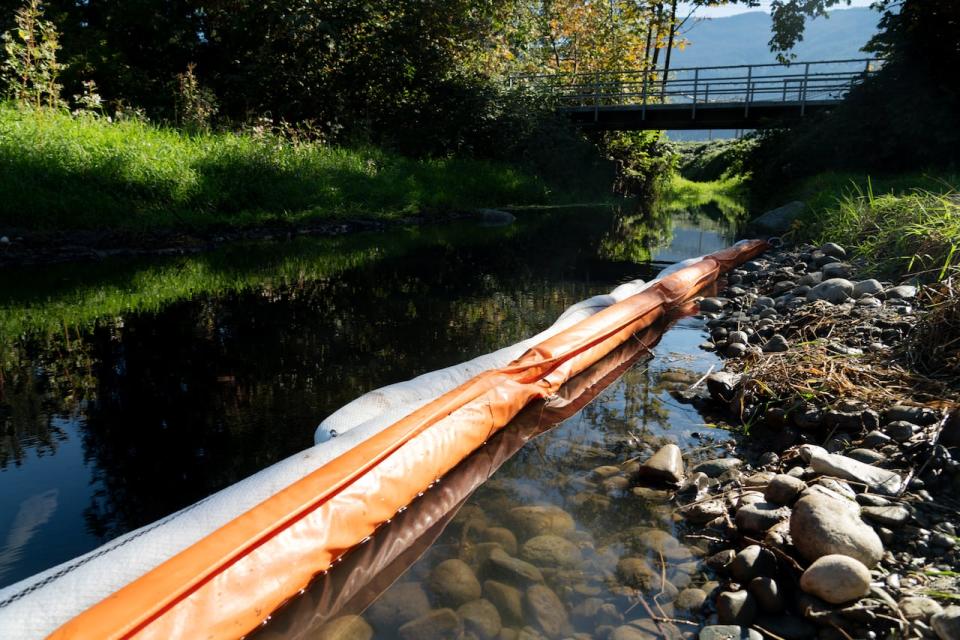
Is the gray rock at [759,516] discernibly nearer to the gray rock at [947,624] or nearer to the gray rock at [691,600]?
the gray rock at [691,600]

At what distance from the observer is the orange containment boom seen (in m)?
1.61

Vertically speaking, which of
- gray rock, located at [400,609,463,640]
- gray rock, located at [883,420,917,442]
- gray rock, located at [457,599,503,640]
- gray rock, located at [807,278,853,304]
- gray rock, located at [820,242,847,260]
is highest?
gray rock, located at [820,242,847,260]

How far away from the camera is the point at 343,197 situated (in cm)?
1224

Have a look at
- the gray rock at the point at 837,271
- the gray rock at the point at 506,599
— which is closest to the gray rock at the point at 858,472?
the gray rock at the point at 506,599

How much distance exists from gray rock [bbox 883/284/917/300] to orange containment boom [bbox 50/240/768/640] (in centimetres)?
275

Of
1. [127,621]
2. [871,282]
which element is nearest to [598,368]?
[871,282]

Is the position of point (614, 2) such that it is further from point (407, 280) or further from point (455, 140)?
point (407, 280)

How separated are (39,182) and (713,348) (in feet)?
27.0

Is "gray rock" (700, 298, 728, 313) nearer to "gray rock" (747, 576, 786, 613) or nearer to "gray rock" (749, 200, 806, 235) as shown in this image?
"gray rock" (747, 576, 786, 613)

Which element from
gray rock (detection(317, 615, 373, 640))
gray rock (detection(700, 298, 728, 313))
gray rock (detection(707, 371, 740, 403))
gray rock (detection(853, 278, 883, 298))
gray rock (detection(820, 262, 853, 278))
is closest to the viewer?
gray rock (detection(317, 615, 373, 640))

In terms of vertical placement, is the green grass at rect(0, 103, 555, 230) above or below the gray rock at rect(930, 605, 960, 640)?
above

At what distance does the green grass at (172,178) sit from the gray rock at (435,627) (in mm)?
8147

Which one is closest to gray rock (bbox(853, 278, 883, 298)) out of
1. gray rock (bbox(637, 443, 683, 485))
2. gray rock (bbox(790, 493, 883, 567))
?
gray rock (bbox(637, 443, 683, 485))

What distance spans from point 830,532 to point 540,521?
1017 mm
